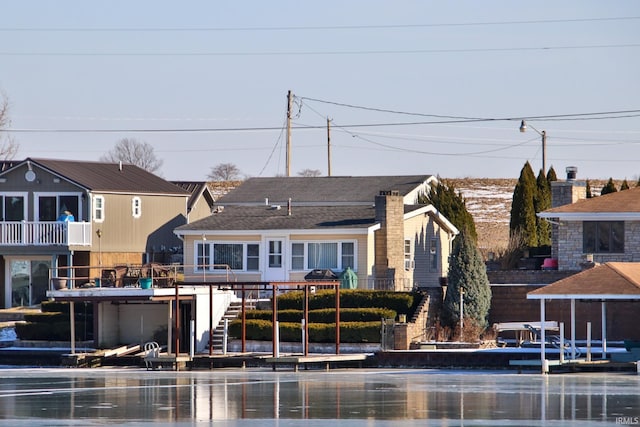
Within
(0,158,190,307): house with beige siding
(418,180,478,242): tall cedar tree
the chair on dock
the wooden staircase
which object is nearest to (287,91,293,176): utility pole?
(418,180,478,242): tall cedar tree

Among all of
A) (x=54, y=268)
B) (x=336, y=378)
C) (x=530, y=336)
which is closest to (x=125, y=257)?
(x=54, y=268)

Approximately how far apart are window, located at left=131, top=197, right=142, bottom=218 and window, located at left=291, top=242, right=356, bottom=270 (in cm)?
990

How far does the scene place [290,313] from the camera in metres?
50.7

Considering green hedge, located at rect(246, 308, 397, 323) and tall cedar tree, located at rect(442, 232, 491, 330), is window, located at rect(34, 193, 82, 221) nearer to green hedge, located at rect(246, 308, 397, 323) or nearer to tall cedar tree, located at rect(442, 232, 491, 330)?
green hedge, located at rect(246, 308, 397, 323)

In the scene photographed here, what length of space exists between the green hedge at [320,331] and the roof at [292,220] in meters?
7.54

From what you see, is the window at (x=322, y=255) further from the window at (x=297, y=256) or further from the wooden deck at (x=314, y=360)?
the wooden deck at (x=314, y=360)

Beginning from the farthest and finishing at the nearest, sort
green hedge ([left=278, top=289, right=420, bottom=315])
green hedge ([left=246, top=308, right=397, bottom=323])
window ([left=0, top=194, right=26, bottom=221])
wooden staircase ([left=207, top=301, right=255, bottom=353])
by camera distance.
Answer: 1. window ([left=0, top=194, right=26, bottom=221])
2. wooden staircase ([left=207, top=301, right=255, bottom=353])
3. green hedge ([left=278, top=289, right=420, bottom=315])
4. green hedge ([left=246, top=308, right=397, bottom=323])

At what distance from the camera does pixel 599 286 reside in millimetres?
41438

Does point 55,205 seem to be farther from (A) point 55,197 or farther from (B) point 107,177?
(B) point 107,177

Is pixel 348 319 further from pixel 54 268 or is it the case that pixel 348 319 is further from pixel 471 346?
pixel 54 268

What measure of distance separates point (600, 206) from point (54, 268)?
72.2 feet

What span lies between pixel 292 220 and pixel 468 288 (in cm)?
1016

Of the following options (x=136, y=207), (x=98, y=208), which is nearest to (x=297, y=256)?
(x=98, y=208)

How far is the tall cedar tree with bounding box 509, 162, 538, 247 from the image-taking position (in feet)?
208
